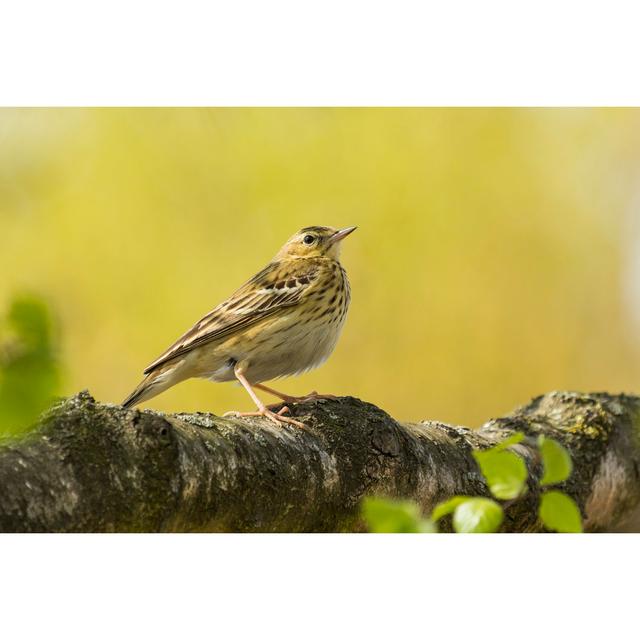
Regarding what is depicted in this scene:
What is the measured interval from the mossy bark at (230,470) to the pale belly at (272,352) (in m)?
0.71

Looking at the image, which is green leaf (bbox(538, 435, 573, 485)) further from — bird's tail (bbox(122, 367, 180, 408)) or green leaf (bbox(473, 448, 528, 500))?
bird's tail (bbox(122, 367, 180, 408))

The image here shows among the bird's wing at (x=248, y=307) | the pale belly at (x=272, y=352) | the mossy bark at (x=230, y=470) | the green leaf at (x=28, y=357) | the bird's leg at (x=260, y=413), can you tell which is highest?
the bird's wing at (x=248, y=307)

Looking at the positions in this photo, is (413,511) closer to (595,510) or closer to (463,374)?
(595,510)

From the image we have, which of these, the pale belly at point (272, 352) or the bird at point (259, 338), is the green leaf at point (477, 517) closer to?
the bird at point (259, 338)

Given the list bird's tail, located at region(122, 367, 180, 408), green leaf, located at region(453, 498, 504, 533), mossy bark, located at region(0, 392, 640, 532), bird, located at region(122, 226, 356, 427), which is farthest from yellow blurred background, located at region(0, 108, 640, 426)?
green leaf, located at region(453, 498, 504, 533)

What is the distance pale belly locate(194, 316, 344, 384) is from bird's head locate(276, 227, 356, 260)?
550 millimetres

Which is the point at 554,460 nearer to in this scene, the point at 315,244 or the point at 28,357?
the point at 28,357

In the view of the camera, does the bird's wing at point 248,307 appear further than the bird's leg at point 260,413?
Yes

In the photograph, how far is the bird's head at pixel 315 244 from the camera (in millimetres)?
3529

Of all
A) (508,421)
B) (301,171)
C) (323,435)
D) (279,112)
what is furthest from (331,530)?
(301,171)

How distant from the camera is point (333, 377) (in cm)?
441

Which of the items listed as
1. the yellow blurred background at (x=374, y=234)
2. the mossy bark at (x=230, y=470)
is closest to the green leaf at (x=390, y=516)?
the mossy bark at (x=230, y=470)

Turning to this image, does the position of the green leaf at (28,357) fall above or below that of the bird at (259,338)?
below

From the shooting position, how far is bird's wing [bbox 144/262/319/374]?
291cm
